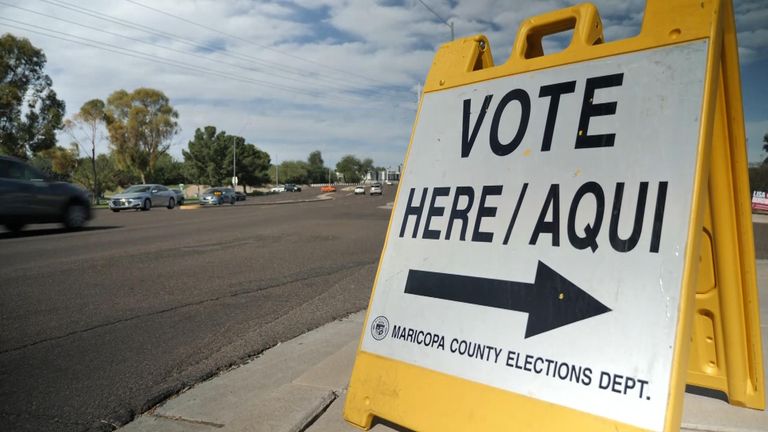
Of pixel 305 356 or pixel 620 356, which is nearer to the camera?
pixel 620 356

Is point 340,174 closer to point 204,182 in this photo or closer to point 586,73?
point 204,182

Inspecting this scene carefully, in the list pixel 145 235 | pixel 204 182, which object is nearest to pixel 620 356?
pixel 145 235

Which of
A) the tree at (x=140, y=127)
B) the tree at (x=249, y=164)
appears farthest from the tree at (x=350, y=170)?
the tree at (x=140, y=127)

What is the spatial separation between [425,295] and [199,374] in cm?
206

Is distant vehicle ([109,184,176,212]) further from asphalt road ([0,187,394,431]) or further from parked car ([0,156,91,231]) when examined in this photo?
asphalt road ([0,187,394,431])

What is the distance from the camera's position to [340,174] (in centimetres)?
19550

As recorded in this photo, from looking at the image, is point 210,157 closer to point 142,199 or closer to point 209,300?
point 142,199

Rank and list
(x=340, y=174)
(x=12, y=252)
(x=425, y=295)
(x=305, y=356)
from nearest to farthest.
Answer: (x=425, y=295), (x=305, y=356), (x=12, y=252), (x=340, y=174)

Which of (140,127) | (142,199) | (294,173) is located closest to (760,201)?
(142,199)

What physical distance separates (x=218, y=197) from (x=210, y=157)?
3920cm

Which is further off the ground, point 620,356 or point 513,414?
point 620,356

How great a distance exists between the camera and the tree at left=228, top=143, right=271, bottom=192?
7731cm

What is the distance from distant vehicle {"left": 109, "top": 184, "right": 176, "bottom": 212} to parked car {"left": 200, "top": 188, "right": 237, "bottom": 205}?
754 centimetres

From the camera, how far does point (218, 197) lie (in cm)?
3875
